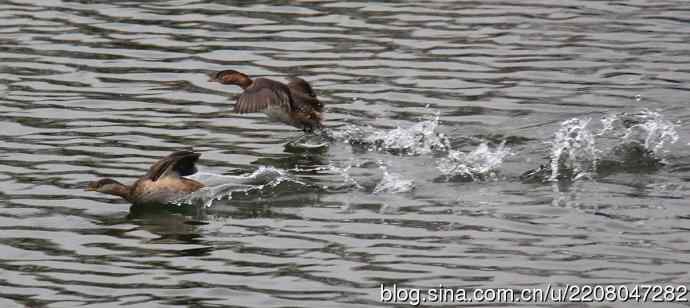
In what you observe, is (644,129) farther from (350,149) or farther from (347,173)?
(347,173)

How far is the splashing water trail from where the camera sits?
458 inches

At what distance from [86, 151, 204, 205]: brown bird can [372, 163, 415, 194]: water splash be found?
4.61 feet

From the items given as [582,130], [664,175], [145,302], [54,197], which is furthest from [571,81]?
[145,302]

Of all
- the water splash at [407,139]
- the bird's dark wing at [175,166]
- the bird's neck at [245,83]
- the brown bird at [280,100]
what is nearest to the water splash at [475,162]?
the water splash at [407,139]

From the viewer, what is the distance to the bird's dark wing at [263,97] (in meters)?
12.7

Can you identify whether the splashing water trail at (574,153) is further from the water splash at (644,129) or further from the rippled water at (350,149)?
the water splash at (644,129)

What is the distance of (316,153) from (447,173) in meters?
1.74

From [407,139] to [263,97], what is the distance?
1.31 meters

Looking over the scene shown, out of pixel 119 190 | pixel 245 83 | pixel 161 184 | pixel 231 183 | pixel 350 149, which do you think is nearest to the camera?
pixel 119 190

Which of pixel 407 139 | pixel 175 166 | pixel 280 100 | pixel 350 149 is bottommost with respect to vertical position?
pixel 350 149

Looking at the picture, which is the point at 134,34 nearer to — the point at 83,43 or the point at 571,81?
the point at 83,43

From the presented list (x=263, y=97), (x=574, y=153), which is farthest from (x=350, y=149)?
(x=574, y=153)

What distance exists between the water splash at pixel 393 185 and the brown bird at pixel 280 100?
5.44 feet

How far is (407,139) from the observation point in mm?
12734
